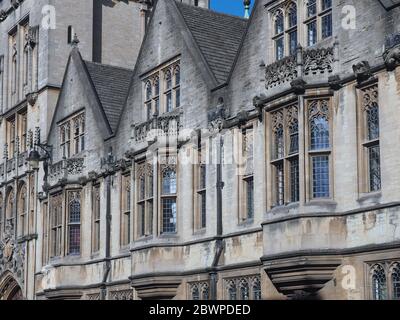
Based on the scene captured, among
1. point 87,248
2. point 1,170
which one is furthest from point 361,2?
point 1,170

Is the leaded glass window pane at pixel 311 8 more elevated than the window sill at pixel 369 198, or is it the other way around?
the leaded glass window pane at pixel 311 8

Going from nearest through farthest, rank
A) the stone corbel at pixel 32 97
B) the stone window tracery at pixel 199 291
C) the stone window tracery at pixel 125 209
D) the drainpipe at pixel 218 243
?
the drainpipe at pixel 218 243, the stone window tracery at pixel 199 291, the stone window tracery at pixel 125 209, the stone corbel at pixel 32 97

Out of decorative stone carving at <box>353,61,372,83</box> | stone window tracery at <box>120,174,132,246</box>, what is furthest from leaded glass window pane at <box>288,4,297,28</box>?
stone window tracery at <box>120,174,132,246</box>

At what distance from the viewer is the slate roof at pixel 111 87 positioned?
3544 cm

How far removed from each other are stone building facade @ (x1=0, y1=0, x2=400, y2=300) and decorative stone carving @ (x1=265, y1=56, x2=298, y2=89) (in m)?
0.06

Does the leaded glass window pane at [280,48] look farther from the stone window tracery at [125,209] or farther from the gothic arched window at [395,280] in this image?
the stone window tracery at [125,209]

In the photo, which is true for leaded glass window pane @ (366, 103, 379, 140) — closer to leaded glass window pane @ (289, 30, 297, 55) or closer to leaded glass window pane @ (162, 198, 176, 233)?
leaded glass window pane @ (289, 30, 297, 55)

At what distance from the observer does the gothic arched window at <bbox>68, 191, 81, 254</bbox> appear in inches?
1394

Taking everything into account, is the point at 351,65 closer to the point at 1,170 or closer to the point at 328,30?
the point at 328,30

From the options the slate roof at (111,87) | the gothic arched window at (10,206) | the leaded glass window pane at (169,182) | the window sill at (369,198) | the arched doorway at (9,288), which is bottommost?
the arched doorway at (9,288)

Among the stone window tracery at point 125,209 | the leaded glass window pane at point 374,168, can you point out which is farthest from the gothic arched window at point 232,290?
the stone window tracery at point 125,209

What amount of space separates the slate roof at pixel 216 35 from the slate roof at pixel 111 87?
16.1ft

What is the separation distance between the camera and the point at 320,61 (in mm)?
22500

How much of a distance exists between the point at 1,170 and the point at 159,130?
1789 cm
